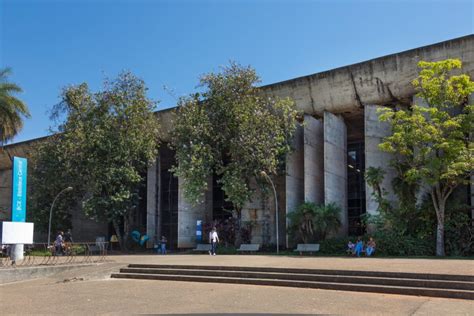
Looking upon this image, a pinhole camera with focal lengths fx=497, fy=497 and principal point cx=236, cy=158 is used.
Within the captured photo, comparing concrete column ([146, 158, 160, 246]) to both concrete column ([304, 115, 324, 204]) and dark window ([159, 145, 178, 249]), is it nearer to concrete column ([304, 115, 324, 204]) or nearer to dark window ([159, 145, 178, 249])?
dark window ([159, 145, 178, 249])

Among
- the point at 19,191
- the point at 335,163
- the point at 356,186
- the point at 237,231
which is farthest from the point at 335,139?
the point at 19,191

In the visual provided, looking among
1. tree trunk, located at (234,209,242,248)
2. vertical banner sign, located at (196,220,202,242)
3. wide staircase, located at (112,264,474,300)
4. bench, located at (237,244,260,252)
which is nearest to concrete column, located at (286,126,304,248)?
bench, located at (237,244,260,252)

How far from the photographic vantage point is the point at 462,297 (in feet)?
36.9

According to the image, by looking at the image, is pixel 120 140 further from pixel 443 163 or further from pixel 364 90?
pixel 443 163

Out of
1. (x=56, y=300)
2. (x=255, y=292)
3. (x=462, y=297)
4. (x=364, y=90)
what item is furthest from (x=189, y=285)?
(x=364, y=90)

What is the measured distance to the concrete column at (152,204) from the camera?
35.2m

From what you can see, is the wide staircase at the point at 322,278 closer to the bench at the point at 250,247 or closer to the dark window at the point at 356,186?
the bench at the point at 250,247

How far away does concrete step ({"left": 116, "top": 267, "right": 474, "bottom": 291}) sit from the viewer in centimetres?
1189

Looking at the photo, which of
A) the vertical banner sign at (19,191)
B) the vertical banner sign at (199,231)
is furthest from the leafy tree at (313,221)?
the vertical banner sign at (19,191)

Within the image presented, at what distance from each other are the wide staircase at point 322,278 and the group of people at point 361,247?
28.4 feet

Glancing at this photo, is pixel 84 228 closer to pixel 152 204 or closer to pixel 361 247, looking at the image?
pixel 152 204

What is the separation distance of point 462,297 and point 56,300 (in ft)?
31.1

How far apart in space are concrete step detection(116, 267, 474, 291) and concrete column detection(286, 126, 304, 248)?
12.1 meters

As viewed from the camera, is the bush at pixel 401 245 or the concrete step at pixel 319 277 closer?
the concrete step at pixel 319 277
